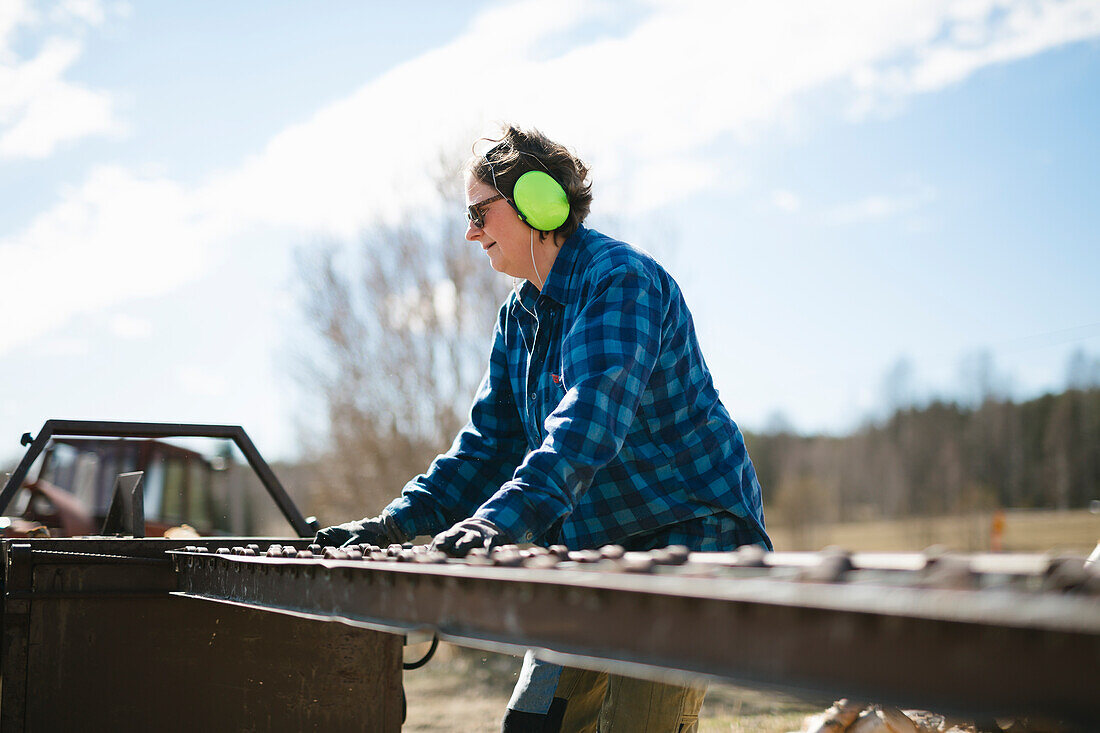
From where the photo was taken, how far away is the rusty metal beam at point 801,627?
28.1 inches

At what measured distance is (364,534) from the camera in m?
2.42

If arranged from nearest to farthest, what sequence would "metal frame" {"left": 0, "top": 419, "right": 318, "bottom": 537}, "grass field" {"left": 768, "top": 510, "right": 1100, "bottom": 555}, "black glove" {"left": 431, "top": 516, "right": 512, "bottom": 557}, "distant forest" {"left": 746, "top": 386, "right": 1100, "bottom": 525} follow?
"black glove" {"left": 431, "top": 516, "right": 512, "bottom": 557}, "metal frame" {"left": 0, "top": 419, "right": 318, "bottom": 537}, "grass field" {"left": 768, "top": 510, "right": 1100, "bottom": 555}, "distant forest" {"left": 746, "top": 386, "right": 1100, "bottom": 525}

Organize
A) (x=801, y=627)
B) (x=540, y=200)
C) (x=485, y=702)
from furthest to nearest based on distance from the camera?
(x=485, y=702) → (x=540, y=200) → (x=801, y=627)

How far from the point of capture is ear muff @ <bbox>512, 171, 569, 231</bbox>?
2264 mm

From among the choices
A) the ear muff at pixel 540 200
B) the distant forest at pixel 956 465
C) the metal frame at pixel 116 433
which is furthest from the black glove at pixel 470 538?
the distant forest at pixel 956 465

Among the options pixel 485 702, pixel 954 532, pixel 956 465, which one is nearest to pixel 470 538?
pixel 485 702

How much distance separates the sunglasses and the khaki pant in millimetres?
990

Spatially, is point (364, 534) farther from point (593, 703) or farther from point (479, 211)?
point (479, 211)

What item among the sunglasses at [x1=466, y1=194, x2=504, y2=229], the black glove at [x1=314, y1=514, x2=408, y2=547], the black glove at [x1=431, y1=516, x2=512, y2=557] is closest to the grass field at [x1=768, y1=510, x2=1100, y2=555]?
the black glove at [x1=314, y1=514, x2=408, y2=547]

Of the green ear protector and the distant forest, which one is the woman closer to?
the green ear protector

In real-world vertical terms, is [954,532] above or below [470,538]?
below

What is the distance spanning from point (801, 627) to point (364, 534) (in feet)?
5.67

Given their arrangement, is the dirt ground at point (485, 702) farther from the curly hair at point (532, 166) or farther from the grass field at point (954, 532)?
the grass field at point (954, 532)

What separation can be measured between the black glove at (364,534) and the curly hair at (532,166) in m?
0.83
